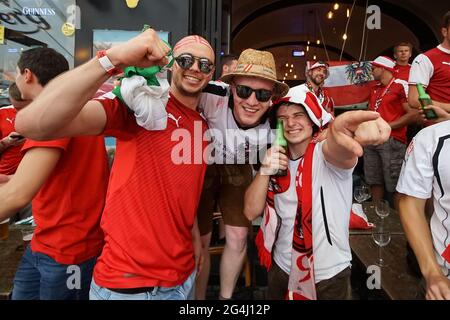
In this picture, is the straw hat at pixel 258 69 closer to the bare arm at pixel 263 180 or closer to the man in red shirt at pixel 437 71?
the bare arm at pixel 263 180

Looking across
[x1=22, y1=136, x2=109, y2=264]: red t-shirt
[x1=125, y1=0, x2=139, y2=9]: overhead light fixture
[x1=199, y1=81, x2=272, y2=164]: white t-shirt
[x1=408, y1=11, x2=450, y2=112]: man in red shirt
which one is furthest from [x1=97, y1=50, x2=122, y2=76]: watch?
[x1=408, y1=11, x2=450, y2=112]: man in red shirt

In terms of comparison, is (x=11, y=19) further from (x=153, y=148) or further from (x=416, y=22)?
(x=416, y=22)

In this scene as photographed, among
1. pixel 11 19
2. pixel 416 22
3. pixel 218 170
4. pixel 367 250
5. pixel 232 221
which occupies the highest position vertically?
pixel 416 22

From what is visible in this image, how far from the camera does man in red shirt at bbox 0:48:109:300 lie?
1.61 meters

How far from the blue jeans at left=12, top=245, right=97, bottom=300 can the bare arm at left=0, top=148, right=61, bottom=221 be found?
0.38m

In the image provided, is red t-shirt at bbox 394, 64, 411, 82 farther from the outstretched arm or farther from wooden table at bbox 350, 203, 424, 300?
the outstretched arm

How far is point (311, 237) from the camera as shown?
61.4 inches

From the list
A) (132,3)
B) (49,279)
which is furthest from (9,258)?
(132,3)

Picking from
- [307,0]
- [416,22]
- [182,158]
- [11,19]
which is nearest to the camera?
[182,158]

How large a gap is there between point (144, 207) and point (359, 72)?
4870 millimetres

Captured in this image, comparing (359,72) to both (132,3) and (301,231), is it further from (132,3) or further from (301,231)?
(301,231)

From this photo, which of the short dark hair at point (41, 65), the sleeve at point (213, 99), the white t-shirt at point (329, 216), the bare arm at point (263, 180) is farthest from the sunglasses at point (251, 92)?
the short dark hair at point (41, 65)
